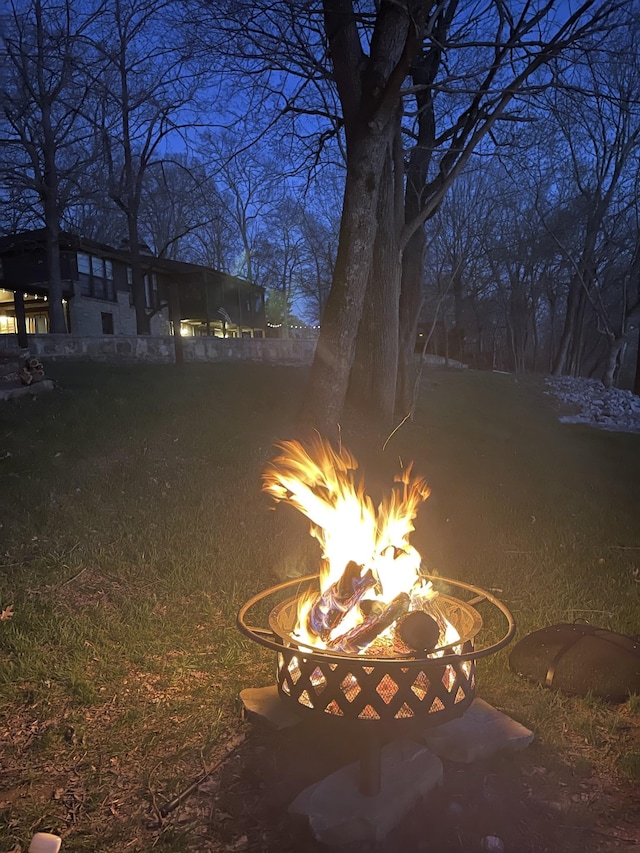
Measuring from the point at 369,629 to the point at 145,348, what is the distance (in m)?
20.2

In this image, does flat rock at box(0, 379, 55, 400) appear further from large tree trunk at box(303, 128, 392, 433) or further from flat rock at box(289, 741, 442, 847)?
flat rock at box(289, 741, 442, 847)

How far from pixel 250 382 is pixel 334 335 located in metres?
7.01

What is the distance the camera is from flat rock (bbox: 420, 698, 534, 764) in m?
2.80

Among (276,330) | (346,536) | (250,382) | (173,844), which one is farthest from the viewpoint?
(276,330)

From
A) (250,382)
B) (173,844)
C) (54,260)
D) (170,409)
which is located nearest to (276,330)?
(54,260)

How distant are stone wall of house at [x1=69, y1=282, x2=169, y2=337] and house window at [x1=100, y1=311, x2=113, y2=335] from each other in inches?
5.2

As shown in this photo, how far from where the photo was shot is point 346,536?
3.26 metres

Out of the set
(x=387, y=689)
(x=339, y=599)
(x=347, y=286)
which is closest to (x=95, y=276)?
(x=347, y=286)

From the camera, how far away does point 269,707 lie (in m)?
3.16

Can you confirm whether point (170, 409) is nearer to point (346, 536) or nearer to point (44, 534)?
point (44, 534)

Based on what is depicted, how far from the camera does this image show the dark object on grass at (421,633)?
2570 mm

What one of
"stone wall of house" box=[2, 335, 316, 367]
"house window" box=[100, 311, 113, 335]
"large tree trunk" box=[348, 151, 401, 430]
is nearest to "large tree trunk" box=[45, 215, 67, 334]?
"stone wall of house" box=[2, 335, 316, 367]

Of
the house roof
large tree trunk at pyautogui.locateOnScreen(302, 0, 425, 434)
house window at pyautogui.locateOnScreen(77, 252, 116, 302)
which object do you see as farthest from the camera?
house window at pyautogui.locateOnScreen(77, 252, 116, 302)

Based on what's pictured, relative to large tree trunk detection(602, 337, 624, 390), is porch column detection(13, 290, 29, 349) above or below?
above
